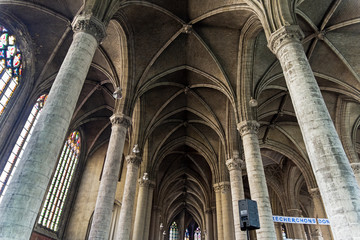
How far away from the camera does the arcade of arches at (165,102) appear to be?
612 centimetres

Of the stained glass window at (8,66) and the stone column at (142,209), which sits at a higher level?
the stained glass window at (8,66)

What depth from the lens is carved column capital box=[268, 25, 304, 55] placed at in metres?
8.20

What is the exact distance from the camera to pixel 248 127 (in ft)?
41.4

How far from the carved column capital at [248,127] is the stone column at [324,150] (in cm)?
507

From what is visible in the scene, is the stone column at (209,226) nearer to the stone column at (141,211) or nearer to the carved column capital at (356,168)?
the stone column at (141,211)

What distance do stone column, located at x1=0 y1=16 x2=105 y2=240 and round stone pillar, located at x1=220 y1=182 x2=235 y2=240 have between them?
521 inches

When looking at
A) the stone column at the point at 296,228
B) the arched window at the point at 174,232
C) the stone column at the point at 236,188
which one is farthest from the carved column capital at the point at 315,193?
the arched window at the point at 174,232

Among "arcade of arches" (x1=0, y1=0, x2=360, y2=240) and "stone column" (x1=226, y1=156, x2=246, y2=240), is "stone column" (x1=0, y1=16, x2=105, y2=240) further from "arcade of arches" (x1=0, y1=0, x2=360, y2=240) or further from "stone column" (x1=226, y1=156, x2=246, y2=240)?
"stone column" (x1=226, y1=156, x2=246, y2=240)

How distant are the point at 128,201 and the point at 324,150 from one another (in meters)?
10.3

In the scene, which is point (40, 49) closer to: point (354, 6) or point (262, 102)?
point (262, 102)

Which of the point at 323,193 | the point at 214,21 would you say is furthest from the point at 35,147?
the point at 214,21

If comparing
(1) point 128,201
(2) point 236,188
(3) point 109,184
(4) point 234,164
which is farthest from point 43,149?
(4) point 234,164

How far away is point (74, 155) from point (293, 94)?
18.3m

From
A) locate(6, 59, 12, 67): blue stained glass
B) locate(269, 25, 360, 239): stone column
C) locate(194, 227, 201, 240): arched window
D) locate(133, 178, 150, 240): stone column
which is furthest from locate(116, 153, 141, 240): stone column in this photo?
locate(194, 227, 201, 240): arched window
